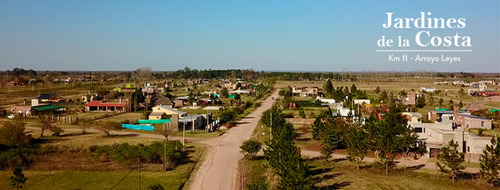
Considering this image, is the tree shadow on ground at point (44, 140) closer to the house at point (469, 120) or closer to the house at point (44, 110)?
the house at point (44, 110)

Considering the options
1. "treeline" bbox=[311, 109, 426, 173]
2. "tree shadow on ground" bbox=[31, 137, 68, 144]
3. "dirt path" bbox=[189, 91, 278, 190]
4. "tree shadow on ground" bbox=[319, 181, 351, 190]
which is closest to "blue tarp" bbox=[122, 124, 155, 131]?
"tree shadow on ground" bbox=[31, 137, 68, 144]

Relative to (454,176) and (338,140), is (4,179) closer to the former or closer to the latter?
(338,140)

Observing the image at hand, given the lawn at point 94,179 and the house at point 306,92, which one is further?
the house at point 306,92

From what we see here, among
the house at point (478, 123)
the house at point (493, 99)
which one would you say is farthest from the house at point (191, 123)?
the house at point (493, 99)

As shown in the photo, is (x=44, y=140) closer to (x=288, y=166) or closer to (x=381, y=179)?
(x=288, y=166)

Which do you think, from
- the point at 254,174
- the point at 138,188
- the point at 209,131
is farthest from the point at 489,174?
the point at 209,131

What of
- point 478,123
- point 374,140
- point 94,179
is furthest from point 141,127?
point 478,123

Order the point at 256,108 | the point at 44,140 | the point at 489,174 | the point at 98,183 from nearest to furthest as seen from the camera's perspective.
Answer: the point at 489,174, the point at 98,183, the point at 44,140, the point at 256,108

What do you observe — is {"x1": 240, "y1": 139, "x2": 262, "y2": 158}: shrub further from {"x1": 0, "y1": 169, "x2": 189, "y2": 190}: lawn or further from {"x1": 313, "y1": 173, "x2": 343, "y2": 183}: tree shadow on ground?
{"x1": 313, "y1": 173, "x2": 343, "y2": 183}: tree shadow on ground
